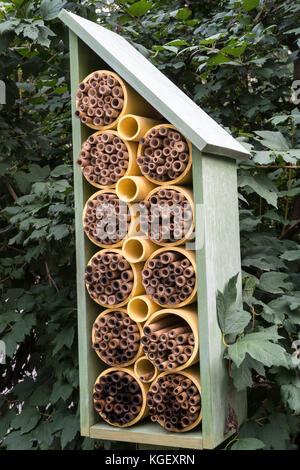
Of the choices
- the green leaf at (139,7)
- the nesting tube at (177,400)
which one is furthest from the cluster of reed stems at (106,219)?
the green leaf at (139,7)

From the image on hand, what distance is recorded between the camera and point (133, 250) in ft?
5.80

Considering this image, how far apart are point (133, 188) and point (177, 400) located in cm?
63

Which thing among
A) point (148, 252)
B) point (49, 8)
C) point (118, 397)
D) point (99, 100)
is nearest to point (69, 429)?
point (118, 397)

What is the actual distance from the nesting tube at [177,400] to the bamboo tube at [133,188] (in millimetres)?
523

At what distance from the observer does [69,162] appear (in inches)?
116

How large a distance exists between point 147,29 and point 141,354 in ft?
5.71

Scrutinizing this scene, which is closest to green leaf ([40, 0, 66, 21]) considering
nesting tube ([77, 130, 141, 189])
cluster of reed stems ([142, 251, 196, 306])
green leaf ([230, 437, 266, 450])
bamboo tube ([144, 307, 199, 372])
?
nesting tube ([77, 130, 141, 189])

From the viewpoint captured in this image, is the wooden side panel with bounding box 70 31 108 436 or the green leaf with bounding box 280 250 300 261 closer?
the wooden side panel with bounding box 70 31 108 436

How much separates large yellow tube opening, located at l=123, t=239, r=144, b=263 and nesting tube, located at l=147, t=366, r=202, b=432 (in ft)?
1.13

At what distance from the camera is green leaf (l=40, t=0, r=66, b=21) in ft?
7.20

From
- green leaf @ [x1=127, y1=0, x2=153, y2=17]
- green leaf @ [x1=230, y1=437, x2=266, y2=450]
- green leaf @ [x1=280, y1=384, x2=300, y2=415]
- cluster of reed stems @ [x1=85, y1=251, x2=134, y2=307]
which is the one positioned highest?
green leaf @ [x1=127, y1=0, x2=153, y2=17]

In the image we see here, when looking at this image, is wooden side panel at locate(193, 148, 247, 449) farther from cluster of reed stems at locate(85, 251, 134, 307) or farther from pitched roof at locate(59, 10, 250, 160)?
cluster of reed stems at locate(85, 251, 134, 307)

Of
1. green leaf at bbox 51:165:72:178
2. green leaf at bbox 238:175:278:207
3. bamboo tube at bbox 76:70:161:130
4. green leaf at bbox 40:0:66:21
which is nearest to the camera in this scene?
bamboo tube at bbox 76:70:161:130

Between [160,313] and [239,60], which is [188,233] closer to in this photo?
[160,313]
